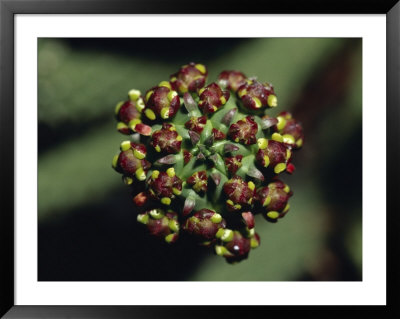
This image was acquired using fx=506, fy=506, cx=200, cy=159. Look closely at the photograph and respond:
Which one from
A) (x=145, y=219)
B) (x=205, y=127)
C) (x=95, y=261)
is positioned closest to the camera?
(x=205, y=127)

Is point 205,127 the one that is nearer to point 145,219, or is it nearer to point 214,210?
point 214,210

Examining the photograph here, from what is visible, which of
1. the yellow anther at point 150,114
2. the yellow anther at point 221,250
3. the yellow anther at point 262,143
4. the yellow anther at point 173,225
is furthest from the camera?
the yellow anther at point 221,250

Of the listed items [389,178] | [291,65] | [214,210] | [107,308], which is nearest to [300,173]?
[291,65]

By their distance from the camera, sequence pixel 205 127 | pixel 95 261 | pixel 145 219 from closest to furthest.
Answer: pixel 205 127, pixel 145 219, pixel 95 261

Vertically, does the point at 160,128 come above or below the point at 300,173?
above

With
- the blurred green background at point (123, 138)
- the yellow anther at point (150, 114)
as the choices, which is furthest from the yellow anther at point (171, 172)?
the blurred green background at point (123, 138)

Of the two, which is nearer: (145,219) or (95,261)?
(145,219)

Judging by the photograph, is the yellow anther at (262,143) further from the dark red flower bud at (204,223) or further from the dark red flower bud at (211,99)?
the dark red flower bud at (204,223)

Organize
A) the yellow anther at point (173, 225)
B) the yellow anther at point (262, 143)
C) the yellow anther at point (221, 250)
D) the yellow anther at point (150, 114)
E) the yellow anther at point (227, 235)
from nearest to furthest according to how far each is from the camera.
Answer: the yellow anther at point (262, 143), the yellow anther at point (150, 114), the yellow anther at point (173, 225), the yellow anther at point (227, 235), the yellow anther at point (221, 250)
